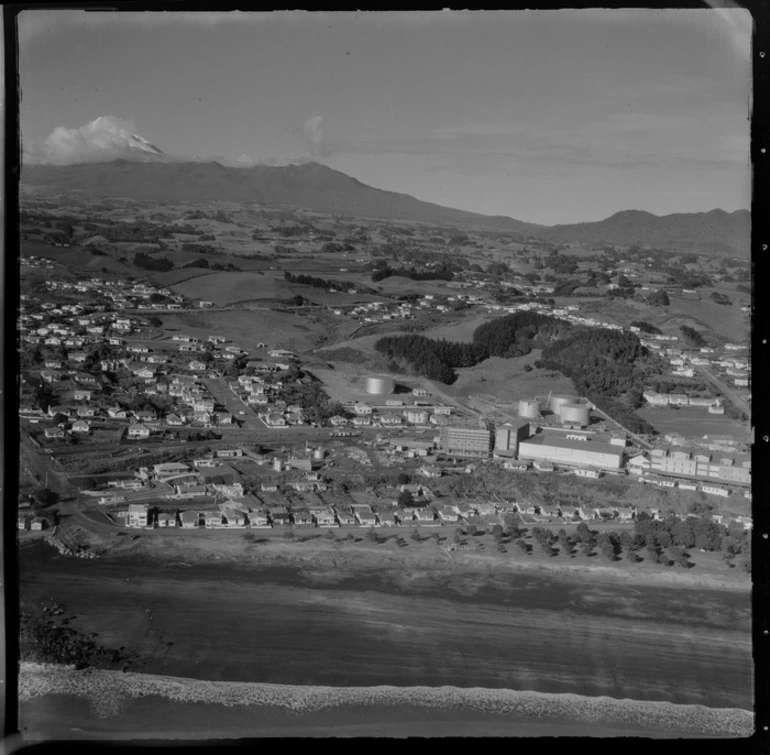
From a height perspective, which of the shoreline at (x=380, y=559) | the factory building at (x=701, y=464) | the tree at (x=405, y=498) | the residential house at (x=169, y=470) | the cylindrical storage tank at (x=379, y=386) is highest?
the cylindrical storage tank at (x=379, y=386)

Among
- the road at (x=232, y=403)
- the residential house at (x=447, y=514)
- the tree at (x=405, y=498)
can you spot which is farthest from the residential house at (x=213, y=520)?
the residential house at (x=447, y=514)

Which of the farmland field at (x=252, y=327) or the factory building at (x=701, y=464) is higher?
the farmland field at (x=252, y=327)

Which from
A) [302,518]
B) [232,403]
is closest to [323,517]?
[302,518]

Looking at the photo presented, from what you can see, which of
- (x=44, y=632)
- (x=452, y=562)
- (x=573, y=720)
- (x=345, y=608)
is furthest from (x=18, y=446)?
(x=573, y=720)

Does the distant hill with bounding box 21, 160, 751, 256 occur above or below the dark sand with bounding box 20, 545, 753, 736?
above

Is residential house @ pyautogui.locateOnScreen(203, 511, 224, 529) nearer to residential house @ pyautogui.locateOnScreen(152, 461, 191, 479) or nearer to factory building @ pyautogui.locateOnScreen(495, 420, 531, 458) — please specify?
residential house @ pyautogui.locateOnScreen(152, 461, 191, 479)

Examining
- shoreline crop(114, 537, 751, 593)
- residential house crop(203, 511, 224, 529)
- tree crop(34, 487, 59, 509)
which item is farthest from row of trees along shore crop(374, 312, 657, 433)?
tree crop(34, 487, 59, 509)

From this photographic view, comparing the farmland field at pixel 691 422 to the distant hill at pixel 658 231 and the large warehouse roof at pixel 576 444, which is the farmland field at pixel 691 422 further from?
the distant hill at pixel 658 231
